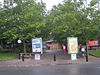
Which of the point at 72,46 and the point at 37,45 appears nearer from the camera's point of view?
the point at 72,46

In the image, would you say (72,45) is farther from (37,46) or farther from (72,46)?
(37,46)

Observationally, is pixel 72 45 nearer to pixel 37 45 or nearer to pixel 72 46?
pixel 72 46

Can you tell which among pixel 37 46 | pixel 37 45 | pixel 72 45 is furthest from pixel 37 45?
pixel 72 45

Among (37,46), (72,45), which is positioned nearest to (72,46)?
(72,45)

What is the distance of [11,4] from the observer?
Result: 24719 mm

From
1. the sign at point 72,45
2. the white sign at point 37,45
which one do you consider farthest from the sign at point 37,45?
the sign at point 72,45

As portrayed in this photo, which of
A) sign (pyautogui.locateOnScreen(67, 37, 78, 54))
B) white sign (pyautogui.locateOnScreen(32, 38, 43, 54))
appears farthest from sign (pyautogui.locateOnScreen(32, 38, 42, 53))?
sign (pyautogui.locateOnScreen(67, 37, 78, 54))

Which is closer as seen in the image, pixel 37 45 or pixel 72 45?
pixel 72 45

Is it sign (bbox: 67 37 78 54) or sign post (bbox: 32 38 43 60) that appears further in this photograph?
sign post (bbox: 32 38 43 60)

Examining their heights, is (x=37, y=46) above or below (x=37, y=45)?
below

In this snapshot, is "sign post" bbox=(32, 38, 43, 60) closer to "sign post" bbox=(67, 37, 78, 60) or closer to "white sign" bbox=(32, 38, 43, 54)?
"white sign" bbox=(32, 38, 43, 54)

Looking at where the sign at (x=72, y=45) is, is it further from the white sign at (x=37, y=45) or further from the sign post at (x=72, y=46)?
the white sign at (x=37, y=45)

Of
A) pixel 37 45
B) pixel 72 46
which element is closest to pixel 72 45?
pixel 72 46

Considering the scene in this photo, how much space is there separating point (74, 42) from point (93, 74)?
32.8ft
